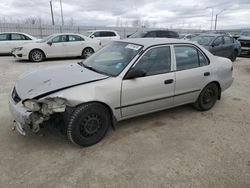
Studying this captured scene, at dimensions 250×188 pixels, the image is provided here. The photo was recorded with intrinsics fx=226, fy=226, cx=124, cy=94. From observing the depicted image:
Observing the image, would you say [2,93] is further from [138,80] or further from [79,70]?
[138,80]

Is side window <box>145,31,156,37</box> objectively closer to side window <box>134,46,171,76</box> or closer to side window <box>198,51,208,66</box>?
side window <box>198,51,208,66</box>

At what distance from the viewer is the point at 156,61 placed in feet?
12.3

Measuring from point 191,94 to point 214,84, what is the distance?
69 cm

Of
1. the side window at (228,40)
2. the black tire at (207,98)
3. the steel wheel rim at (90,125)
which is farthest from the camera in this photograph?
the side window at (228,40)

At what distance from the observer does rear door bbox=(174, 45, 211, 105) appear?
3.97 meters

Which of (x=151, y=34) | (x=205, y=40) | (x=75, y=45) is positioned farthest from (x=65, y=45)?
(x=205, y=40)

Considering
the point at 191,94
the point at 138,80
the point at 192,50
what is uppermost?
the point at 192,50

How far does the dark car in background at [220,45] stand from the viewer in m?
9.94

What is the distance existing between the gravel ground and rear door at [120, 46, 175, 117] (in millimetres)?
409

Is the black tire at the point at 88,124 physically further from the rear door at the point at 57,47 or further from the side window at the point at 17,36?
the side window at the point at 17,36

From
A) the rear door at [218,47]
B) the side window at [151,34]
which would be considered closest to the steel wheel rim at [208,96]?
the rear door at [218,47]

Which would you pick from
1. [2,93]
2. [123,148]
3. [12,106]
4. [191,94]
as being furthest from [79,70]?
[2,93]

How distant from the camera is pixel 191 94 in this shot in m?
4.23

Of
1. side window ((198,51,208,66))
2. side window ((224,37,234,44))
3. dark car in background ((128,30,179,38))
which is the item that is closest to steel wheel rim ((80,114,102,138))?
side window ((198,51,208,66))
